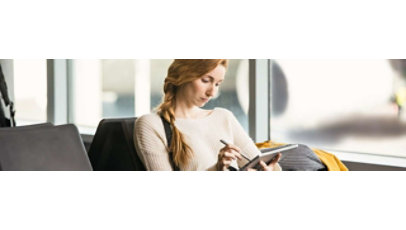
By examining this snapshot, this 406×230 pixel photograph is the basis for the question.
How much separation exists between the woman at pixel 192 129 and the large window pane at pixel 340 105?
0.61ft

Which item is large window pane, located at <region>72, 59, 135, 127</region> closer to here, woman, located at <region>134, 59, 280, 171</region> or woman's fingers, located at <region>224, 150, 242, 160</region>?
woman, located at <region>134, 59, 280, 171</region>

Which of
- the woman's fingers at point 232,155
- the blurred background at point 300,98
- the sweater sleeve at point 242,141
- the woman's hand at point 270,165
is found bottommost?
the woman's hand at point 270,165

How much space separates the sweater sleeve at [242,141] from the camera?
2693 millimetres

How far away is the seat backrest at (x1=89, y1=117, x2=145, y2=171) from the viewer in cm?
271

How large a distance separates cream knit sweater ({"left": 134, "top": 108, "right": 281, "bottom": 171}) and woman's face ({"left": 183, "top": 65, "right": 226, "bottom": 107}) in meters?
0.08

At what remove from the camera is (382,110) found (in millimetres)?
2676

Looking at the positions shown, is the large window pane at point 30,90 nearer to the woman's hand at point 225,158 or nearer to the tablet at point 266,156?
the woman's hand at point 225,158

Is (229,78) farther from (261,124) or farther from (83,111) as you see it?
(83,111)

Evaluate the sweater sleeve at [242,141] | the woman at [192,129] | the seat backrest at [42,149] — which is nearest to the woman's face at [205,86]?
the woman at [192,129]

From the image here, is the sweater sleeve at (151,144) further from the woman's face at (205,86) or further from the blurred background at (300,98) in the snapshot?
the woman's face at (205,86)

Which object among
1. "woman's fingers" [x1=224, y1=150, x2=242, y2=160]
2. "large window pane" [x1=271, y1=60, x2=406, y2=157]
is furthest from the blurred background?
"woman's fingers" [x1=224, y1=150, x2=242, y2=160]

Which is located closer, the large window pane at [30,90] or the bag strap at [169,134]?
the bag strap at [169,134]

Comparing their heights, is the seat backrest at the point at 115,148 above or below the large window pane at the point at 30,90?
below
